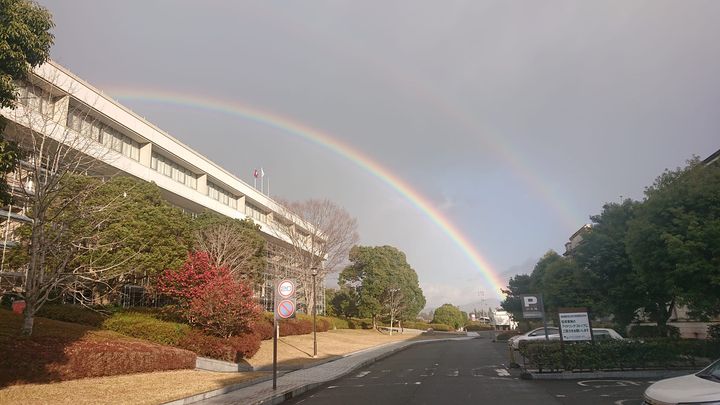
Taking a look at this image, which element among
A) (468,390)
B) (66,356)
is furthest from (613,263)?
(66,356)

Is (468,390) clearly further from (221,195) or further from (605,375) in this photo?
(221,195)

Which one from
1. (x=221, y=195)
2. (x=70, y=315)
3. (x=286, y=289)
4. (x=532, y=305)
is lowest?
(x=532, y=305)

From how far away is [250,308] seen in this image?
21.5 metres

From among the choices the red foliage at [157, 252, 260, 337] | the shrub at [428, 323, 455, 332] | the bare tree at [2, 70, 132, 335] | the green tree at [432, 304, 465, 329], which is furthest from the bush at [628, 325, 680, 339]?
the green tree at [432, 304, 465, 329]

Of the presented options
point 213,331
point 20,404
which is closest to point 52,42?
point 20,404

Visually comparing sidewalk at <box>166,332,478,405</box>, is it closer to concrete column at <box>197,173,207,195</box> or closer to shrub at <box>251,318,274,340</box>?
shrub at <box>251,318,274,340</box>

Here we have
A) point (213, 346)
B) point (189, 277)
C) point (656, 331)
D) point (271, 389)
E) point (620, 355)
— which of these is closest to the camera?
point (271, 389)

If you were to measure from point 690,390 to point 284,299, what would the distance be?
10.9m

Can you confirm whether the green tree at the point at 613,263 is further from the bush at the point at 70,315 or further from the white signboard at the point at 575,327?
the bush at the point at 70,315

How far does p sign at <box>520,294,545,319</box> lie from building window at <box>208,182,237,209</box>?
39.0 metres

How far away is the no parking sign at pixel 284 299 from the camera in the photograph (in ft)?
Answer: 47.7

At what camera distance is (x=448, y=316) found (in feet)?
300

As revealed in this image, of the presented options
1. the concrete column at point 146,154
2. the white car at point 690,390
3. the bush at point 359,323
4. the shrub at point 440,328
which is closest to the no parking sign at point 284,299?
the white car at point 690,390

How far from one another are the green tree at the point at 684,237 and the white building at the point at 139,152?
2224 cm
